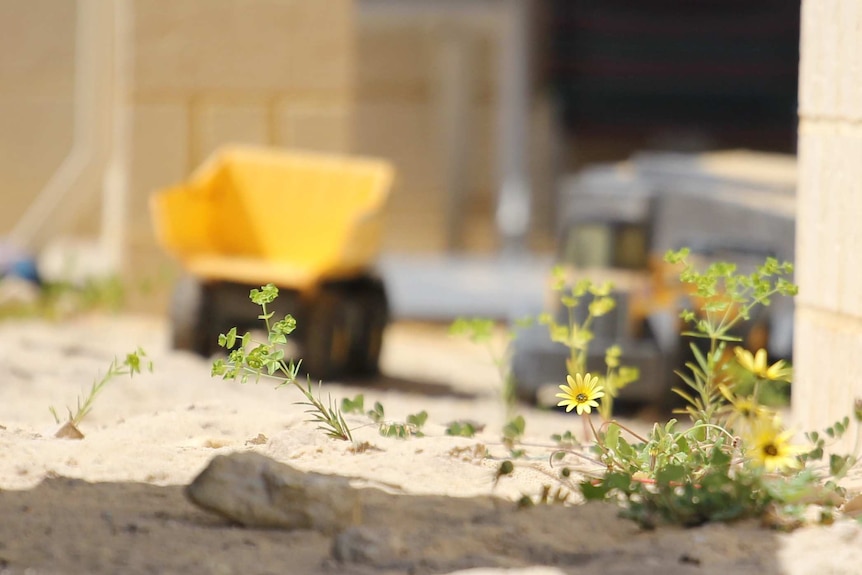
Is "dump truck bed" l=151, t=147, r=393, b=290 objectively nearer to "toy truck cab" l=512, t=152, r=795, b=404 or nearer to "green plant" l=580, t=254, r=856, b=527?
"toy truck cab" l=512, t=152, r=795, b=404

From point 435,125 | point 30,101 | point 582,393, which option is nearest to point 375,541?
point 582,393

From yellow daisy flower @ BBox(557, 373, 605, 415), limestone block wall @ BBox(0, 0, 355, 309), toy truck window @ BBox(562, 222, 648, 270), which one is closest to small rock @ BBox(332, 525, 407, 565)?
yellow daisy flower @ BBox(557, 373, 605, 415)

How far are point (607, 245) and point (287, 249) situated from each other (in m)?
1.31

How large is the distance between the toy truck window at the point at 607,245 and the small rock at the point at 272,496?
3.59m

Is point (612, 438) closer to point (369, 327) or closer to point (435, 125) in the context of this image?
point (369, 327)

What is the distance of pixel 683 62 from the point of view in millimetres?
8398

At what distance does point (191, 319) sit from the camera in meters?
5.16

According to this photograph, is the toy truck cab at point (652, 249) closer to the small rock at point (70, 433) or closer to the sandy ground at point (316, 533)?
the sandy ground at point (316, 533)

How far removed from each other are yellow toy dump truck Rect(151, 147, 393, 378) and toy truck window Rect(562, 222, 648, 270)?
2.68 feet

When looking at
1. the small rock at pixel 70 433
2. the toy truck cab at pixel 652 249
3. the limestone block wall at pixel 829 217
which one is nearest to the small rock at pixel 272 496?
the small rock at pixel 70 433

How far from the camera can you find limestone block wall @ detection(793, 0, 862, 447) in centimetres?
277

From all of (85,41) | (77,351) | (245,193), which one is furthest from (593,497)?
(85,41)

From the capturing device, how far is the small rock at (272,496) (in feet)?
6.40

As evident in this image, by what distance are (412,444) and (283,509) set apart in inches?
17.3
